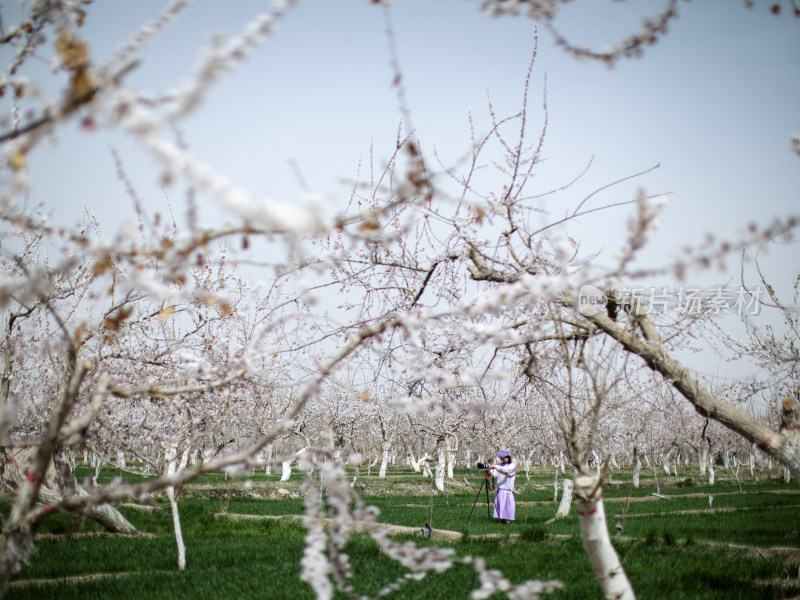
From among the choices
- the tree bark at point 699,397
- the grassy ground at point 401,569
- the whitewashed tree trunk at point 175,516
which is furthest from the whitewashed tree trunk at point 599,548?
the whitewashed tree trunk at point 175,516

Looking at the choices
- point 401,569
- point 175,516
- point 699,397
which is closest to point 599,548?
point 699,397

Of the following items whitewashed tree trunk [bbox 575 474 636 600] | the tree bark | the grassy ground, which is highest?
the tree bark

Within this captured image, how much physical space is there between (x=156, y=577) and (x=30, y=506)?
576 centimetres

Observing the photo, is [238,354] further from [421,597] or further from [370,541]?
[421,597]

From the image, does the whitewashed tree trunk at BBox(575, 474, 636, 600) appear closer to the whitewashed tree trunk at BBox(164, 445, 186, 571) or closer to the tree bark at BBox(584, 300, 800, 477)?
the tree bark at BBox(584, 300, 800, 477)

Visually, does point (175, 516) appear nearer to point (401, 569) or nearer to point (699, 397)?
point (401, 569)

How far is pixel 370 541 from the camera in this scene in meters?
9.57

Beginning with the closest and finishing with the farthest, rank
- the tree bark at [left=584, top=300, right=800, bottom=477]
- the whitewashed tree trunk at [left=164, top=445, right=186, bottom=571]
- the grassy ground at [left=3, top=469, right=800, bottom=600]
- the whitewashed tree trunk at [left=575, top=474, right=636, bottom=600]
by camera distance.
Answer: the whitewashed tree trunk at [left=575, top=474, right=636, bottom=600] < the tree bark at [left=584, top=300, right=800, bottom=477] < the grassy ground at [left=3, top=469, right=800, bottom=600] < the whitewashed tree trunk at [left=164, top=445, right=186, bottom=571]

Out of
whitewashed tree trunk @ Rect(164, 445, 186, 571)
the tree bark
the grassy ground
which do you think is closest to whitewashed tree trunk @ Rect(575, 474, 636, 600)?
the grassy ground

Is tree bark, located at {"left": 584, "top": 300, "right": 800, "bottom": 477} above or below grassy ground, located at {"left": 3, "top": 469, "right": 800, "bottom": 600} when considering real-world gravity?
above

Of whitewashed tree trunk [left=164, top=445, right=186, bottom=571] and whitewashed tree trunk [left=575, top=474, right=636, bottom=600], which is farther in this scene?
whitewashed tree trunk [left=164, top=445, right=186, bottom=571]

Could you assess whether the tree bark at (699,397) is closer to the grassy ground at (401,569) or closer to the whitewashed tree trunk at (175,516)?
the grassy ground at (401,569)

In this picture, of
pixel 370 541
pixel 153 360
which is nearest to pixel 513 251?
pixel 153 360

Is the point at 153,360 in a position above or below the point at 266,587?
above
